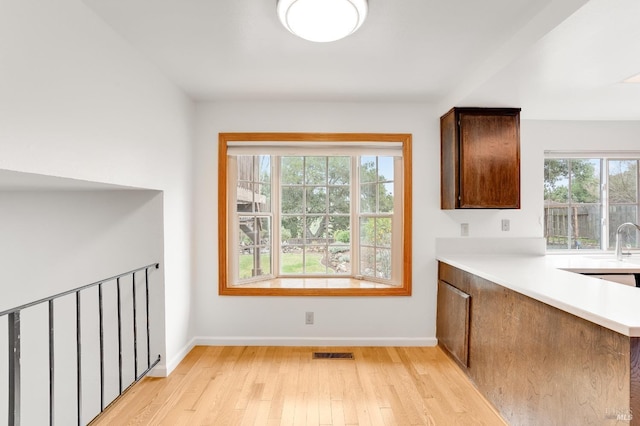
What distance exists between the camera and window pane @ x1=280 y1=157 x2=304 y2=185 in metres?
3.65

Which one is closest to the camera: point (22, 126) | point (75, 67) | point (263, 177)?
point (22, 126)

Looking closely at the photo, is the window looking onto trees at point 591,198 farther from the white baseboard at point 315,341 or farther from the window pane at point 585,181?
the white baseboard at point 315,341

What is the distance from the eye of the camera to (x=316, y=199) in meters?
3.66

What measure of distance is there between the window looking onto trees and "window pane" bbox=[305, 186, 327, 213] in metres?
2.18

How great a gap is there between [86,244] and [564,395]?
122 inches

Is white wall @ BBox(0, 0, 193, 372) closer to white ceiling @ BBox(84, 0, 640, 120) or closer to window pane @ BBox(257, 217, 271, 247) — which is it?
white ceiling @ BBox(84, 0, 640, 120)

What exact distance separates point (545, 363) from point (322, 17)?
197cm

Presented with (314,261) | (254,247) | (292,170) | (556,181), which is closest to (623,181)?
(556,181)

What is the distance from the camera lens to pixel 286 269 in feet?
12.1

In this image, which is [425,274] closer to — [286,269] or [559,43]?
[286,269]

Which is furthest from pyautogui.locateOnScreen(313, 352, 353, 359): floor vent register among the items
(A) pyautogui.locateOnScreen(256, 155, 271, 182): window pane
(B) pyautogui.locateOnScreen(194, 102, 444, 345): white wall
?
(A) pyautogui.locateOnScreen(256, 155, 271, 182): window pane

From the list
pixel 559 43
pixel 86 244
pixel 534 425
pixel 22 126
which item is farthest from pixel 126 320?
pixel 559 43

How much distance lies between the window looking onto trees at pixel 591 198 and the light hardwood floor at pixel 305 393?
6.03ft

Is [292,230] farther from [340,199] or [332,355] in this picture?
[332,355]
